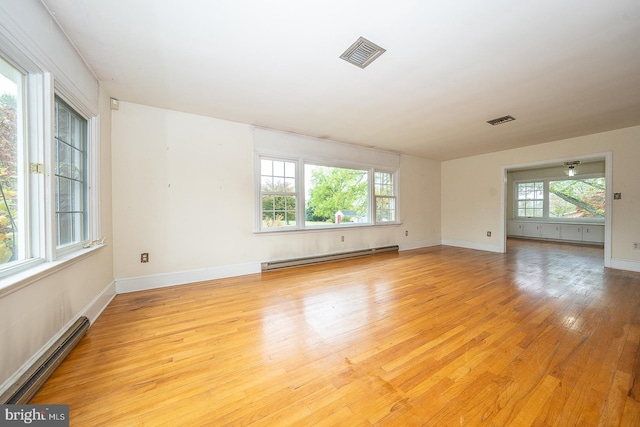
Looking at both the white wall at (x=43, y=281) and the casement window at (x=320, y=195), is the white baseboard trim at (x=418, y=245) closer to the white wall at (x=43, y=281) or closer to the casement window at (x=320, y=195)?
the casement window at (x=320, y=195)

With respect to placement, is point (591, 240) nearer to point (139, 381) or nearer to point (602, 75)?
point (602, 75)

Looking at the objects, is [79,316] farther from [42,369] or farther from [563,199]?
[563,199]

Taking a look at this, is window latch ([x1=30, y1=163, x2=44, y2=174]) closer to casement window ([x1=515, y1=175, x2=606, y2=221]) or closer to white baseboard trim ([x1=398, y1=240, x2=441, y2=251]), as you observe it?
white baseboard trim ([x1=398, y1=240, x2=441, y2=251])

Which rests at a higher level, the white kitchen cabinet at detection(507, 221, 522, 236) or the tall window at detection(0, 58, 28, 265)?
the tall window at detection(0, 58, 28, 265)

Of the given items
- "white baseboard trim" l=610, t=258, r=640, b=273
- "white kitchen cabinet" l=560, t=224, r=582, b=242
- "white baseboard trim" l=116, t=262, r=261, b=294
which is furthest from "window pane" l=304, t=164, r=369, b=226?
"white kitchen cabinet" l=560, t=224, r=582, b=242

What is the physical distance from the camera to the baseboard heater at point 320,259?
4.06 meters

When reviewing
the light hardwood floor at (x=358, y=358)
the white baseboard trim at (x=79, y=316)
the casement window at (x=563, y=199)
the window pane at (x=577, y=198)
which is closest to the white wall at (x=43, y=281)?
the white baseboard trim at (x=79, y=316)

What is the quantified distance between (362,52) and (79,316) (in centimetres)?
346

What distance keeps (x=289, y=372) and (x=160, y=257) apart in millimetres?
2695

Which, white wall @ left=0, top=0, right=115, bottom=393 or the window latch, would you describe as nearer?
white wall @ left=0, top=0, right=115, bottom=393

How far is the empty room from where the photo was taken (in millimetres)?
1366

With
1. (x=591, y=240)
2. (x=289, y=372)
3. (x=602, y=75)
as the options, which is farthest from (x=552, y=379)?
(x=591, y=240)

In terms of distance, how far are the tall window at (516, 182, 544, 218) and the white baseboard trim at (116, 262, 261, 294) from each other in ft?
31.1

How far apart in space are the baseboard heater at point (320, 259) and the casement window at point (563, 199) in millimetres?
6025
